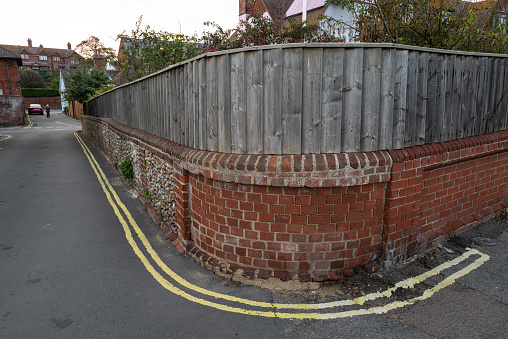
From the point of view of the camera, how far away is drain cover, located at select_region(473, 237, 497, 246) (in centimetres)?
529

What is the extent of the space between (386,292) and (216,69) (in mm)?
3347

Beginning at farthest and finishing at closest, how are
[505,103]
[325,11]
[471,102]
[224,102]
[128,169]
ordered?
[325,11] < [128,169] < [505,103] < [471,102] < [224,102]

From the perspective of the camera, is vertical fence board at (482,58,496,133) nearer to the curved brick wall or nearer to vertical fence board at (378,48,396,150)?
the curved brick wall

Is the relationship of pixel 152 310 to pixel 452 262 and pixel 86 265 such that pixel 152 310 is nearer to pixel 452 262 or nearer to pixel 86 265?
pixel 86 265

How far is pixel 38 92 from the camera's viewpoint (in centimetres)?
6650

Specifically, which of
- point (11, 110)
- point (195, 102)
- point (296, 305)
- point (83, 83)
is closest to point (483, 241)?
point (296, 305)

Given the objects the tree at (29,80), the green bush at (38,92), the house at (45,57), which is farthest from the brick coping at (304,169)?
the house at (45,57)

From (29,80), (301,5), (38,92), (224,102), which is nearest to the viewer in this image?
(224,102)

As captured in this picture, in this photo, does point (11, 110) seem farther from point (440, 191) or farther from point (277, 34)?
point (440, 191)

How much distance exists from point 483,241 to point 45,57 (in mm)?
131816

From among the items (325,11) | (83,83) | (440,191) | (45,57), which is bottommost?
(440,191)

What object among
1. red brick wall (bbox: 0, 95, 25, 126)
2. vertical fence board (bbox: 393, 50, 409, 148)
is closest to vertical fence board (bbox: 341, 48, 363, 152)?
vertical fence board (bbox: 393, 50, 409, 148)

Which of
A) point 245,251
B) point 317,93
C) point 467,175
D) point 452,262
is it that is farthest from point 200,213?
point 467,175

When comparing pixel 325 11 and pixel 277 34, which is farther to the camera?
pixel 325 11
